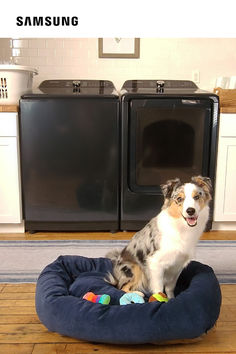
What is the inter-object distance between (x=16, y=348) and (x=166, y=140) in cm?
195

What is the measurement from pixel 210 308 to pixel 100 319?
19.4 inches

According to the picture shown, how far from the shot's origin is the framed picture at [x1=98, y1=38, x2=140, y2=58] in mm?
3783

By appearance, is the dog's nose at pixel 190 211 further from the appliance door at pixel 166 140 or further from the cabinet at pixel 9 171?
the cabinet at pixel 9 171

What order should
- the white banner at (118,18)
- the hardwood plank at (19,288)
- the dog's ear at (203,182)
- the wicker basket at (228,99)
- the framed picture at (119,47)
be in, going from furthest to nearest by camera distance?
the framed picture at (119,47), the white banner at (118,18), the wicker basket at (228,99), the hardwood plank at (19,288), the dog's ear at (203,182)

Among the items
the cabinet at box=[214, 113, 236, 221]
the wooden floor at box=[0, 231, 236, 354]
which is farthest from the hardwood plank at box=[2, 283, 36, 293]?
the cabinet at box=[214, 113, 236, 221]

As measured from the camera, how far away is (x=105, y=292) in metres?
2.04

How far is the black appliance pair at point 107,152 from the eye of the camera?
308 centimetres

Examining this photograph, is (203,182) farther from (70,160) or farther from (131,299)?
(70,160)

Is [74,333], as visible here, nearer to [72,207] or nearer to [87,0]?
[72,207]

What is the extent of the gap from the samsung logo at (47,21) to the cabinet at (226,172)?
167 centimetres

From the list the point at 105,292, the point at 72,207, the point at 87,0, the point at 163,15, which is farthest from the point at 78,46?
the point at 105,292

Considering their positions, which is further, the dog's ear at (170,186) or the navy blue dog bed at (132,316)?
the dog's ear at (170,186)

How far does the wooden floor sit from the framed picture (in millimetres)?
2453

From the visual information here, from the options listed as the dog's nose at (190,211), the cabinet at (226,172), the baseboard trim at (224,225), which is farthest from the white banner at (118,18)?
the dog's nose at (190,211)
